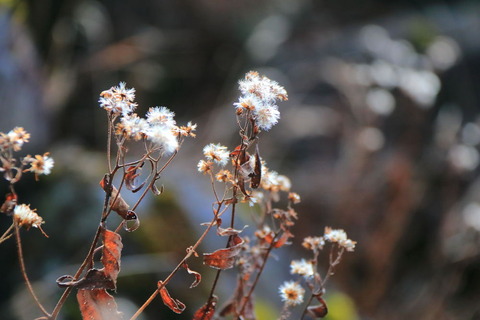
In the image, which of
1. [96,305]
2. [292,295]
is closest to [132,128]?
[96,305]

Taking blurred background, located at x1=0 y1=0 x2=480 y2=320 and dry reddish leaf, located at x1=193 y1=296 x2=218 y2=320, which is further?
blurred background, located at x1=0 y1=0 x2=480 y2=320

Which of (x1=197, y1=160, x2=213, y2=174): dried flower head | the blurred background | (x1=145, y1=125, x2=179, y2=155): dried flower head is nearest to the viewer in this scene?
(x1=145, y1=125, x2=179, y2=155): dried flower head

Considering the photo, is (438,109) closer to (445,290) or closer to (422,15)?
(422,15)

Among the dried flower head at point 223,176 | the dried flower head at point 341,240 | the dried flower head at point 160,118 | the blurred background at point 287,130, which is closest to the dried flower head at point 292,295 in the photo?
the dried flower head at point 341,240

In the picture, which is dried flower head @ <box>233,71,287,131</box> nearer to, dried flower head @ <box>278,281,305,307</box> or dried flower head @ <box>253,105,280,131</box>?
dried flower head @ <box>253,105,280,131</box>

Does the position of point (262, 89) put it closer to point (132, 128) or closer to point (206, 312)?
point (132, 128)

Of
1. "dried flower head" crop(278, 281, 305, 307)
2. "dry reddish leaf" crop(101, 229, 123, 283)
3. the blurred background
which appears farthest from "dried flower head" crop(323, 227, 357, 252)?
the blurred background
